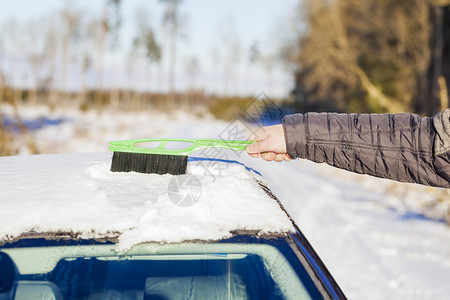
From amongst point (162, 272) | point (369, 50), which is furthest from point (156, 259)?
point (369, 50)

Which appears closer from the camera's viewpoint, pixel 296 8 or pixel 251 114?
pixel 251 114

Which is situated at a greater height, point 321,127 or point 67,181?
point 321,127

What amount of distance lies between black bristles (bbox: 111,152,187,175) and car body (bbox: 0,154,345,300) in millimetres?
256

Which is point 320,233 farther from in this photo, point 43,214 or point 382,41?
point 382,41

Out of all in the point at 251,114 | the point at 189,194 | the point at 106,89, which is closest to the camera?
the point at 189,194

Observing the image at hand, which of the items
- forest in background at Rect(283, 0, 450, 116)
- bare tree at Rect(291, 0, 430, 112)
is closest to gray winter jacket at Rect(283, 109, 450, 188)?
forest in background at Rect(283, 0, 450, 116)

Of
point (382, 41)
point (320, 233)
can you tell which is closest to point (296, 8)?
point (382, 41)

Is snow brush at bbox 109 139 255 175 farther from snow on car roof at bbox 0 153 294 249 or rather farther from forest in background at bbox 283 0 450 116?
forest in background at bbox 283 0 450 116

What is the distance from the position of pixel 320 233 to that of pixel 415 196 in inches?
142

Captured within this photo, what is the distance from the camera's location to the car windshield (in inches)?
51.3

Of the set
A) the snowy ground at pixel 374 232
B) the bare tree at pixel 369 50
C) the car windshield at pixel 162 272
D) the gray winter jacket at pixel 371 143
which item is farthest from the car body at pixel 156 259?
the bare tree at pixel 369 50

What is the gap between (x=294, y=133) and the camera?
194 centimetres

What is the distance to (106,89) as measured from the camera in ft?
212

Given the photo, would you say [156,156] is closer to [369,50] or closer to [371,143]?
[371,143]
